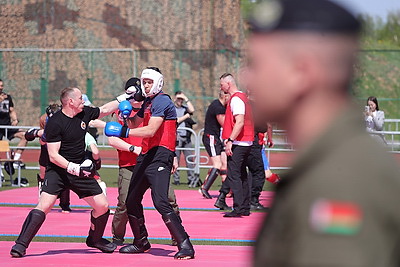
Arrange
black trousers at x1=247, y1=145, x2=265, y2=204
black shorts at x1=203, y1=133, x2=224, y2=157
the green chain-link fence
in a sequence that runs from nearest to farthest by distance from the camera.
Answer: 1. black trousers at x1=247, y1=145, x2=265, y2=204
2. black shorts at x1=203, y1=133, x2=224, y2=157
3. the green chain-link fence

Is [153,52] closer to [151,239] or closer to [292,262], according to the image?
[151,239]

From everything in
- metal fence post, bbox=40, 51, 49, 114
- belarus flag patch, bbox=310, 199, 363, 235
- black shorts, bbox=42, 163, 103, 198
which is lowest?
metal fence post, bbox=40, 51, 49, 114

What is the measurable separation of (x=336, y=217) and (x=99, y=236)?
8.09 meters

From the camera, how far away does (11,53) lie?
105 ft

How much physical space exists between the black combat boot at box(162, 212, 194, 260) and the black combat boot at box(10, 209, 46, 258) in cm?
128

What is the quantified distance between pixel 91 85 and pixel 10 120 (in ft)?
39.8

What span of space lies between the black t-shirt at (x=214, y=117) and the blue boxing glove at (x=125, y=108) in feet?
17.7

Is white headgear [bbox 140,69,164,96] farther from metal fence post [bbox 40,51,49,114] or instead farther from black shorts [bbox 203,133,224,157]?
metal fence post [bbox 40,51,49,114]

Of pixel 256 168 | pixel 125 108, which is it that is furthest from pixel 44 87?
pixel 125 108

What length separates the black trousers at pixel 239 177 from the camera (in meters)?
13.0

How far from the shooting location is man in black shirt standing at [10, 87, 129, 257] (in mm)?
9266

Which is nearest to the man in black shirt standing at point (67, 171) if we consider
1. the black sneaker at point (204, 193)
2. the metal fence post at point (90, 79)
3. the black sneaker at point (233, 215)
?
the black sneaker at point (233, 215)

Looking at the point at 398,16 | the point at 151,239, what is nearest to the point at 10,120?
the point at 151,239

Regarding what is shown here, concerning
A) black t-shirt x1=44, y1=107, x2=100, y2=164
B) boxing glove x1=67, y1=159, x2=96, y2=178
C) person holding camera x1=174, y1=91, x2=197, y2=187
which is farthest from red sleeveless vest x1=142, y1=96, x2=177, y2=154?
person holding camera x1=174, y1=91, x2=197, y2=187
